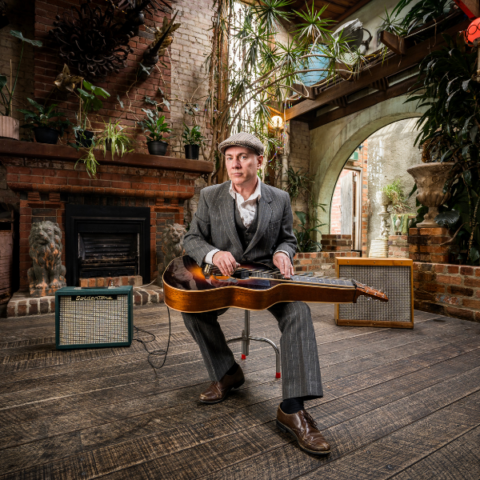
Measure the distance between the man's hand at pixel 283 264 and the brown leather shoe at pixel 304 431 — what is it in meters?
0.52

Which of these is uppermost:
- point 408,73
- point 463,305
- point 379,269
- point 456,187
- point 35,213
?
point 408,73

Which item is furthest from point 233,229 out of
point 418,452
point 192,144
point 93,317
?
point 192,144

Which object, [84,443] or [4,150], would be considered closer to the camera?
[84,443]

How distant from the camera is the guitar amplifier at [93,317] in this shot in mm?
2162

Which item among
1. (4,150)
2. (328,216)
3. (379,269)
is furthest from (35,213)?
(328,216)

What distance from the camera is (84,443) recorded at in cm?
120

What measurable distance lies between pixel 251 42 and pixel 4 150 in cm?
290

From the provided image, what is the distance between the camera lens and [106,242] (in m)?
3.76

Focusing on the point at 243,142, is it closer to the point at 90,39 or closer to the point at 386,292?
the point at 386,292

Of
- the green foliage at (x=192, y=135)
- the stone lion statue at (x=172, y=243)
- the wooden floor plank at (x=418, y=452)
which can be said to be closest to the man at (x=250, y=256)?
the wooden floor plank at (x=418, y=452)

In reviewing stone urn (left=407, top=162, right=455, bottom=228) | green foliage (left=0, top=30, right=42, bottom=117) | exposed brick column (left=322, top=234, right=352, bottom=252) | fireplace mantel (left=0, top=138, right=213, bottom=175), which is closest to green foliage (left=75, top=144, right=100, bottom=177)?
fireplace mantel (left=0, top=138, right=213, bottom=175)

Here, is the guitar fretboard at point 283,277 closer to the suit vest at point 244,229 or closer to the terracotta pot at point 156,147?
the suit vest at point 244,229

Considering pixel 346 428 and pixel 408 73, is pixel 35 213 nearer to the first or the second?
pixel 346 428

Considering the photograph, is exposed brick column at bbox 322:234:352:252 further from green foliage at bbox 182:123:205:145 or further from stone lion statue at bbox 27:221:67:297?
stone lion statue at bbox 27:221:67:297
